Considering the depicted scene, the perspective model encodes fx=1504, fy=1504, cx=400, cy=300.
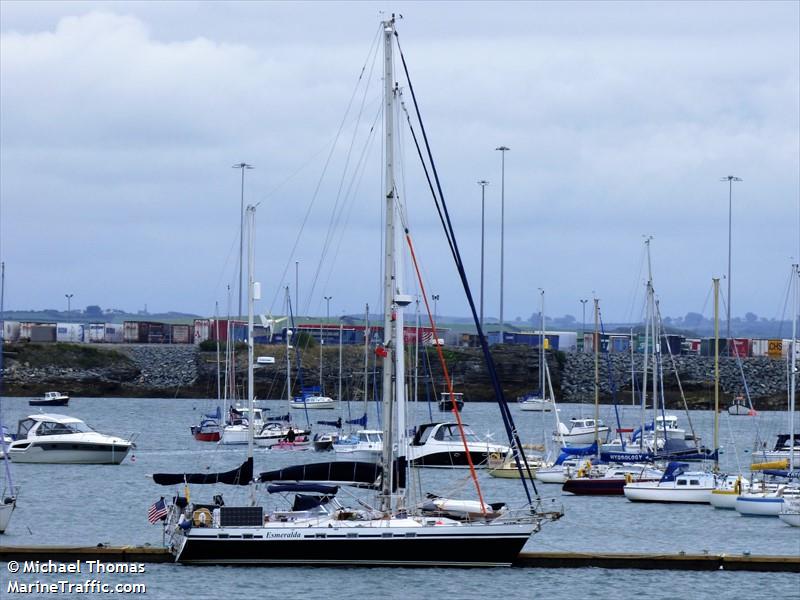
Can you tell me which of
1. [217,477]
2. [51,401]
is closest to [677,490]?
[217,477]

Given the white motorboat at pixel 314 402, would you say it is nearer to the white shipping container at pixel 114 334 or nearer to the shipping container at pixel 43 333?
the shipping container at pixel 43 333

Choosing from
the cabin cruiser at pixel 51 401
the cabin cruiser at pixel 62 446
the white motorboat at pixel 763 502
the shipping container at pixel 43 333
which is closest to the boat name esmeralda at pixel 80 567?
the white motorboat at pixel 763 502

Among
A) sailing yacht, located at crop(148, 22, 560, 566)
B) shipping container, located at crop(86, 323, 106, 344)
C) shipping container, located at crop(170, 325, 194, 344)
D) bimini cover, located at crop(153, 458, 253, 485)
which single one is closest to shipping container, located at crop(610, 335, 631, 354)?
shipping container, located at crop(170, 325, 194, 344)

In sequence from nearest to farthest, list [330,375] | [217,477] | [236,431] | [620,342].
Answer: [217,477], [236,431], [330,375], [620,342]

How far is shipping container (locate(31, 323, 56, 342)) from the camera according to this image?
16938cm

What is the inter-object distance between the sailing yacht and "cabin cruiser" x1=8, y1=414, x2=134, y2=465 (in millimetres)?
28774

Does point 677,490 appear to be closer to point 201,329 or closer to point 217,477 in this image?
point 217,477

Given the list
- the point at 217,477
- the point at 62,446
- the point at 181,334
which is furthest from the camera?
the point at 181,334

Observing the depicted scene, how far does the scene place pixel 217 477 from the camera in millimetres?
35469

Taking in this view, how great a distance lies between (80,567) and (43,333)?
5557 inches

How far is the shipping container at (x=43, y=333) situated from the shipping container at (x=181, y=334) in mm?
13674

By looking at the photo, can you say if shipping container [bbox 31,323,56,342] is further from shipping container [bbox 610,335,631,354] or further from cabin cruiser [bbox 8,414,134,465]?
cabin cruiser [bbox 8,414,134,465]

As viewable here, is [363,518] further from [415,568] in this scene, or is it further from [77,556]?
[77,556]

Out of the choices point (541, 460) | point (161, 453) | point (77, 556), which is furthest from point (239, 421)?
point (77, 556)
